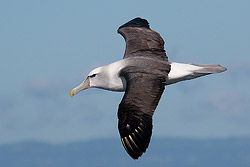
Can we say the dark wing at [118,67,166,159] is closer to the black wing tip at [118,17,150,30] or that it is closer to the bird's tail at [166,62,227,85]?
the bird's tail at [166,62,227,85]

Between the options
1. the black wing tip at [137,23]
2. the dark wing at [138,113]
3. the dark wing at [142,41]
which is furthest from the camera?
the black wing tip at [137,23]

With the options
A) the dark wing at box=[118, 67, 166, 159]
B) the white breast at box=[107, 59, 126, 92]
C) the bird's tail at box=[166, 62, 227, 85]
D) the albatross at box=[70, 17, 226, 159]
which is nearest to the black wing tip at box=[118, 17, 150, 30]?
the albatross at box=[70, 17, 226, 159]

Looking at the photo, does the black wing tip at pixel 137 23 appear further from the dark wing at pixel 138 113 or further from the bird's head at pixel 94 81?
the dark wing at pixel 138 113

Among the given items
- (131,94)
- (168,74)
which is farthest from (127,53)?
(131,94)

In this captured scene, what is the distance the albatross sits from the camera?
39.8 feet

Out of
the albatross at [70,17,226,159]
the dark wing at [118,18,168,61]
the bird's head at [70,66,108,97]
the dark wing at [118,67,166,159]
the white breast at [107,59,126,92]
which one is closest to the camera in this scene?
the dark wing at [118,67,166,159]

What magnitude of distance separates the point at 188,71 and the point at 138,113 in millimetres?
2863

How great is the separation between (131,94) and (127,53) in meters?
3.43

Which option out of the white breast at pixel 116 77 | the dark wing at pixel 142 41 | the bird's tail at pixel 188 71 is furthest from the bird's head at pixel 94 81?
the bird's tail at pixel 188 71

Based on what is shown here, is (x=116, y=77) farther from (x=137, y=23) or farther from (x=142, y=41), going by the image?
(x=137, y=23)

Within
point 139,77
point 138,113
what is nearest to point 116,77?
point 139,77

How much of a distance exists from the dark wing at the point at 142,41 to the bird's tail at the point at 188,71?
823mm

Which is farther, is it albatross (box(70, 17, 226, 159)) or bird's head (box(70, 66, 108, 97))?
bird's head (box(70, 66, 108, 97))

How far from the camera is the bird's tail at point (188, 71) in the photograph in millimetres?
14328
